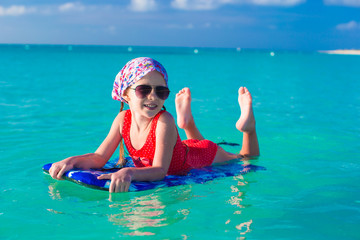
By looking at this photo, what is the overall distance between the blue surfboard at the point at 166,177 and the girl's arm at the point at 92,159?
67mm

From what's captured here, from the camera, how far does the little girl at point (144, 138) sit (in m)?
4.05

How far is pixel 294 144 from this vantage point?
6.58m

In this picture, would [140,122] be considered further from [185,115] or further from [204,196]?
[185,115]

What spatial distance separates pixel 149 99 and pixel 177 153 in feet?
2.24

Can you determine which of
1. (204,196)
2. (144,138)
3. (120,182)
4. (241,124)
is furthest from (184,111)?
(120,182)

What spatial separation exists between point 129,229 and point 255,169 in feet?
6.53

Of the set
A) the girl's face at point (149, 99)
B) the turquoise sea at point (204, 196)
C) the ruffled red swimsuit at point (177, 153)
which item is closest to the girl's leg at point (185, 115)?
the ruffled red swimsuit at point (177, 153)

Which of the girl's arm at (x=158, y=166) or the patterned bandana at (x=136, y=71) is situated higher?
the patterned bandana at (x=136, y=71)

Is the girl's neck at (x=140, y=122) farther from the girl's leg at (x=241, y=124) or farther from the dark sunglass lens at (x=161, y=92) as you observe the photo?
the girl's leg at (x=241, y=124)

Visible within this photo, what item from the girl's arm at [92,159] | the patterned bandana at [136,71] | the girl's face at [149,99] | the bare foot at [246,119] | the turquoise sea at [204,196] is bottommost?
the turquoise sea at [204,196]

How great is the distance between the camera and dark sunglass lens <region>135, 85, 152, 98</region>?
4062 mm

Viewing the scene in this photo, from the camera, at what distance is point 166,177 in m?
4.29

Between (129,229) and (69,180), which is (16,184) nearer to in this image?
(69,180)

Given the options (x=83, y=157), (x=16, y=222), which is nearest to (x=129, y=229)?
(x=16, y=222)
